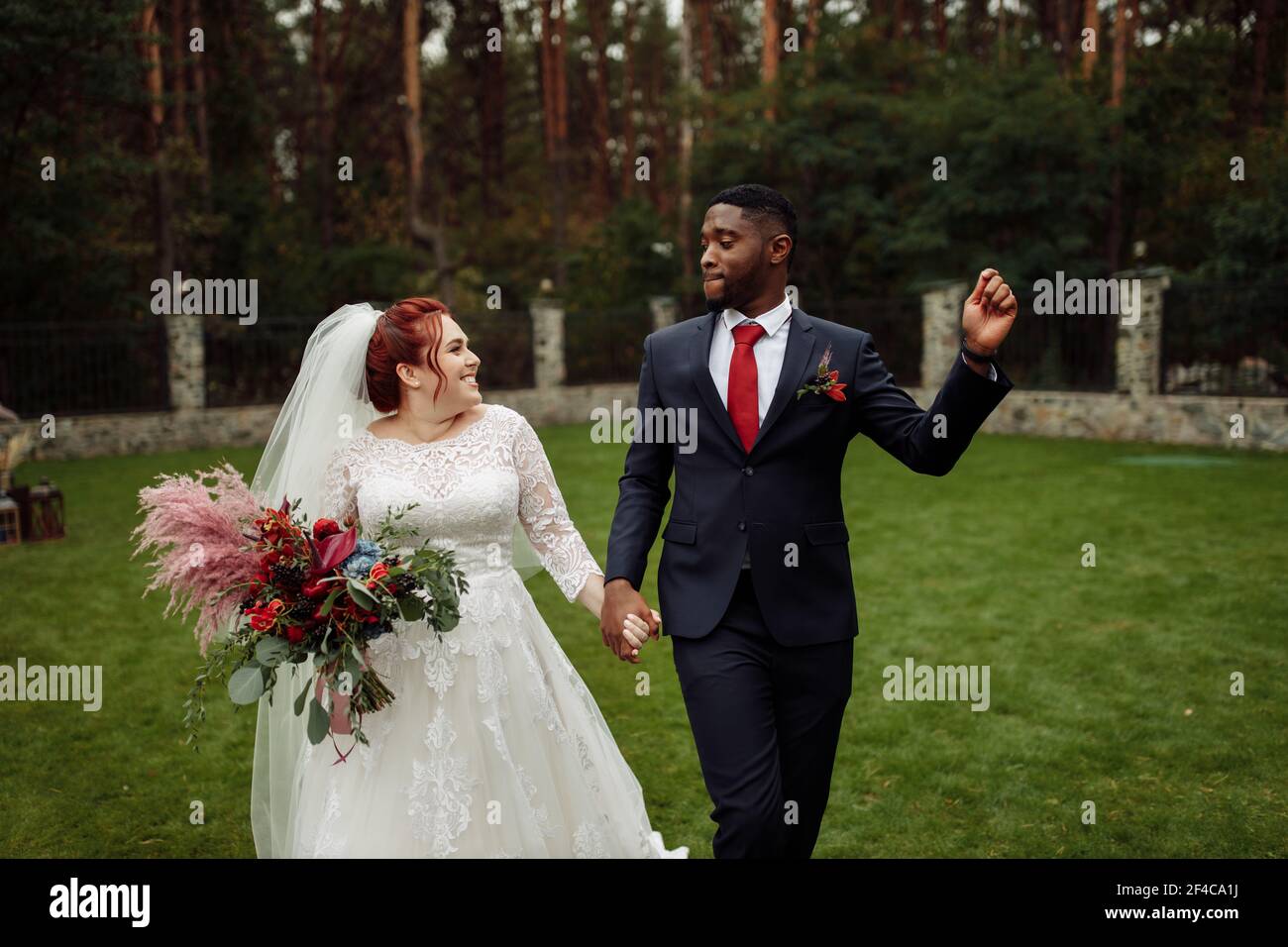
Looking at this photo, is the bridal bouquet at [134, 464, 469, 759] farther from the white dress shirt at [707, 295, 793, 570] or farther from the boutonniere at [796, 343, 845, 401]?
the boutonniere at [796, 343, 845, 401]

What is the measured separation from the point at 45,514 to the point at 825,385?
1143cm

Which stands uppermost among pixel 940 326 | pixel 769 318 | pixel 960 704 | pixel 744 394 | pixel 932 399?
pixel 769 318

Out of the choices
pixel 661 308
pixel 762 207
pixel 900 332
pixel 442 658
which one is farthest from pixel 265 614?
pixel 661 308

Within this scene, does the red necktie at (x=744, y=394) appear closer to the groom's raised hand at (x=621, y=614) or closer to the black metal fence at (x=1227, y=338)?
the groom's raised hand at (x=621, y=614)

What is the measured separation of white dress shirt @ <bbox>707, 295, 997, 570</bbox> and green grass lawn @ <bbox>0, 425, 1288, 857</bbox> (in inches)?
88.7

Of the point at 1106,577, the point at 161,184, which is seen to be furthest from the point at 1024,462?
the point at 161,184

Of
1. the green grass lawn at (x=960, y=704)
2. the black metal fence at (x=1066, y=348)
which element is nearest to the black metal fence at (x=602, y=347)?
the black metal fence at (x=1066, y=348)

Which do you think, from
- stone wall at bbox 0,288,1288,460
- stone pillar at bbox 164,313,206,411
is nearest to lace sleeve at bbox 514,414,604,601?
stone wall at bbox 0,288,1288,460

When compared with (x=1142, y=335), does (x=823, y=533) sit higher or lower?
lower

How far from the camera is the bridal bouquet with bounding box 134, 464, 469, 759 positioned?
3.38 metres

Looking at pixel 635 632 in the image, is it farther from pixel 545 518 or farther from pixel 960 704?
pixel 960 704

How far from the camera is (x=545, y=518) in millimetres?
4297

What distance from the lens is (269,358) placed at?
909 inches

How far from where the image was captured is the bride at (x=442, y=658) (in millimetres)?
3873
